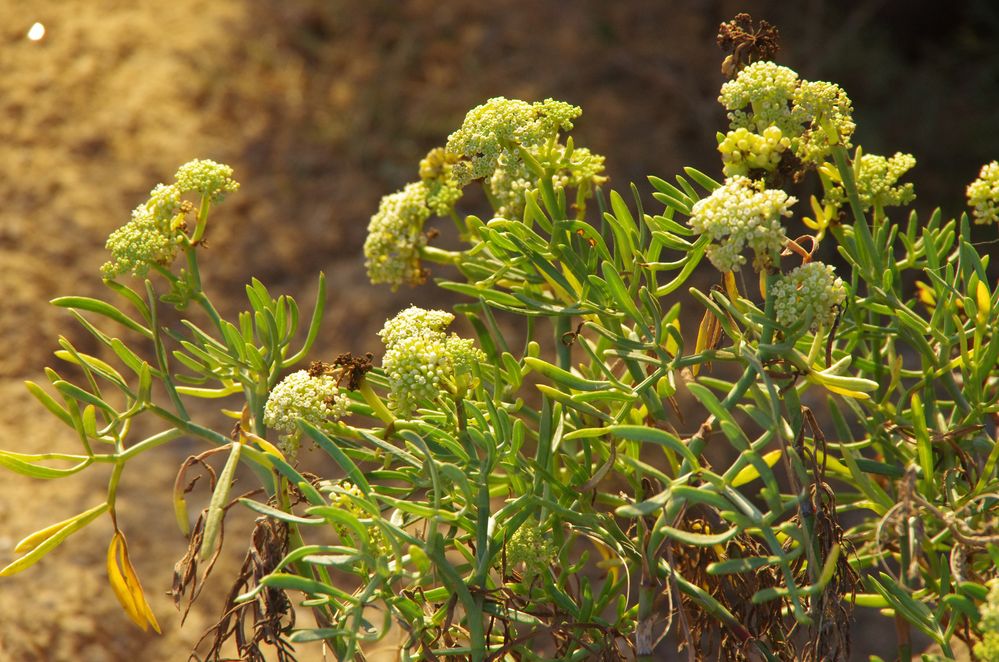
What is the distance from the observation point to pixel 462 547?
31.1 inches

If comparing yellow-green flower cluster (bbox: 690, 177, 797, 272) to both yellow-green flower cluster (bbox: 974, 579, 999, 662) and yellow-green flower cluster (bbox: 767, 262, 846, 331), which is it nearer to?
yellow-green flower cluster (bbox: 767, 262, 846, 331)

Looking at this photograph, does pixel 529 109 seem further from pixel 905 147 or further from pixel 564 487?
pixel 905 147

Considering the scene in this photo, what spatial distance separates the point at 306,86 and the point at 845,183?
2395mm

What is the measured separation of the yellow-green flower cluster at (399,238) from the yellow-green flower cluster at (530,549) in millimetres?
318

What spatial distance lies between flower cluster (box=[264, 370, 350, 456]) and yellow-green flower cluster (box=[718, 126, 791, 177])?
0.37m

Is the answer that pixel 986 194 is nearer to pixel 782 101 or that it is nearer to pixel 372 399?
pixel 782 101

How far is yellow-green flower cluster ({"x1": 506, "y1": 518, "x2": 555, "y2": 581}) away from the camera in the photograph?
31.1 inches

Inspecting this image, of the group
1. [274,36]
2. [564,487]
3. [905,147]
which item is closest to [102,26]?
[274,36]

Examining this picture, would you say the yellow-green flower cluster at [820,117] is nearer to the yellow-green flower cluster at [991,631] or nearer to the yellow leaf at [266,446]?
the yellow-green flower cluster at [991,631]

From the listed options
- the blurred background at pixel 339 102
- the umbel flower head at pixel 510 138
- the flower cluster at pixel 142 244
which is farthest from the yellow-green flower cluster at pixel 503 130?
the blurred background at pixel 339 102

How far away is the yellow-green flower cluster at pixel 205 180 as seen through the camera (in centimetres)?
86

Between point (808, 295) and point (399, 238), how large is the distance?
0.45 meters

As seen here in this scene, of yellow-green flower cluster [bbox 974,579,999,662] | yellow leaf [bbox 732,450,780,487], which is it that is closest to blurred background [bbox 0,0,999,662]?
yellow leaf [bbox 732,450,780,487]

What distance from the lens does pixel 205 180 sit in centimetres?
86
